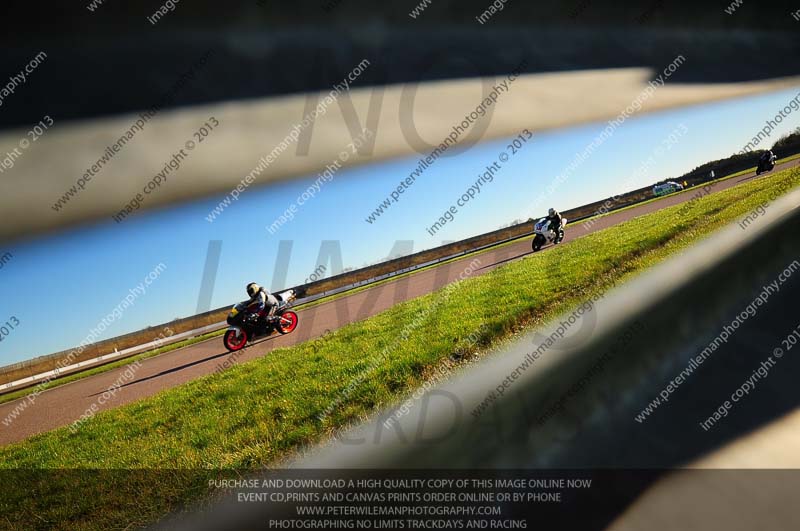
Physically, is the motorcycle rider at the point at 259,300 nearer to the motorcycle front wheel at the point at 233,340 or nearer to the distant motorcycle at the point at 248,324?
the distant motorcycle at the point at 248,324

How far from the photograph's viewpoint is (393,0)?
1.39 meters

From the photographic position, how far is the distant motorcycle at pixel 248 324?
22.3ft

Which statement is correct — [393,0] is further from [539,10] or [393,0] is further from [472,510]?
[472,510]

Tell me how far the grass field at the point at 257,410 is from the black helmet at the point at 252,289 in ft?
4.88

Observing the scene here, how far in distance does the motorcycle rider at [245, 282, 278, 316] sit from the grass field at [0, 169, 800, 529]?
1.45 metres

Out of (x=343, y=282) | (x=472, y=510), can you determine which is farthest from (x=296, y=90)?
(x=343, y=282)

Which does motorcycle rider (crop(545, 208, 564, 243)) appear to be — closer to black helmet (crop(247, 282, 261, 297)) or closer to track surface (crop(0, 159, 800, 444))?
track surface (crop(0, 159, 800, 444))

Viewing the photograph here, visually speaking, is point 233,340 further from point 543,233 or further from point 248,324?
point 543,233

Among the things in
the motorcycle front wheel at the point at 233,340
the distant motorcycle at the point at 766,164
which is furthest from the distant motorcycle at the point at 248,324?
the distant motorcycle at the point at 766,164

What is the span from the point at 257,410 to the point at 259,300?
3.53 m

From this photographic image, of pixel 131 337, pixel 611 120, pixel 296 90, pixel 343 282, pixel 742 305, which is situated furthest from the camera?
pixel 343 282

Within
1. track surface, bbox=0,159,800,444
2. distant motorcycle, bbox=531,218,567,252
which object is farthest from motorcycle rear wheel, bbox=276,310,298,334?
distant motorcycle, bbox=531,218,567,252

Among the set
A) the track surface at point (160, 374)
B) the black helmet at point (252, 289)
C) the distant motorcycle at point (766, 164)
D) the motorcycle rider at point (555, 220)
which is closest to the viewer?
the track surface at point (160, 374)

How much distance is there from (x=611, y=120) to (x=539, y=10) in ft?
2.17
